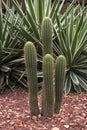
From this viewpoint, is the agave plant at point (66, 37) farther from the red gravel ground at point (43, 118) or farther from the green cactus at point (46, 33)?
the green cactus at point (46, 33)

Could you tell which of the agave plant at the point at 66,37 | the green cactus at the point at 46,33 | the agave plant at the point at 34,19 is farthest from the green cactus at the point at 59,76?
the agave plant at the point at 34,19

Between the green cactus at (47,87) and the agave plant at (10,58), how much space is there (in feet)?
4.19

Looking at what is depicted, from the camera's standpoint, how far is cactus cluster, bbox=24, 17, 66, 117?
379 cm

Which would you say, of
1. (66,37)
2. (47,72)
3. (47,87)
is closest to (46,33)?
(47,72)

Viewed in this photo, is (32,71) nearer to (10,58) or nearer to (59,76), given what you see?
(59,76)

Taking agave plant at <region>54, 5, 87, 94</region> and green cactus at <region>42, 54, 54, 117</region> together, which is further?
agave plant at <region>54, 5, 87, 94</region>

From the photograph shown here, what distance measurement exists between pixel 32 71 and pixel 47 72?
0.18 metres

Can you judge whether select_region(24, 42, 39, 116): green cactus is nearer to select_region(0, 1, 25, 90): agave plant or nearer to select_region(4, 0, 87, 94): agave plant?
select_region(4, 0, 87, 94): agave plant

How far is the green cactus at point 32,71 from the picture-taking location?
3.80 metres

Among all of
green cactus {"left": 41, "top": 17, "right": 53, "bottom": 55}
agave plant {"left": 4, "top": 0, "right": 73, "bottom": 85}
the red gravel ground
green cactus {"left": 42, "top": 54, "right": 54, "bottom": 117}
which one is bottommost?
the red gravel ground

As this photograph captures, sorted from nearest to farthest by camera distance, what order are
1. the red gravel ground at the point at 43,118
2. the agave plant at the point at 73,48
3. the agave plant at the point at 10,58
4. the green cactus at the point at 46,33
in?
the green cactus at the point at 46,33
the red gravel ground at the point at 43,118
the agave plant at the point at 73,48
the agave plant at the point at 10,58

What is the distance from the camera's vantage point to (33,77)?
12.9 ft

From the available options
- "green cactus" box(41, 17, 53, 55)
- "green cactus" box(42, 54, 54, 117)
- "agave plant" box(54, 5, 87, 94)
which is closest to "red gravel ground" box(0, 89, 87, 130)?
"green cactus" box(42, 54, 54, 117)

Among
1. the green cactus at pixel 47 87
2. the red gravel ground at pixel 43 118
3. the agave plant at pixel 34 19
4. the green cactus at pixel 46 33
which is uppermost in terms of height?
the agave plant at pixel 34 19
